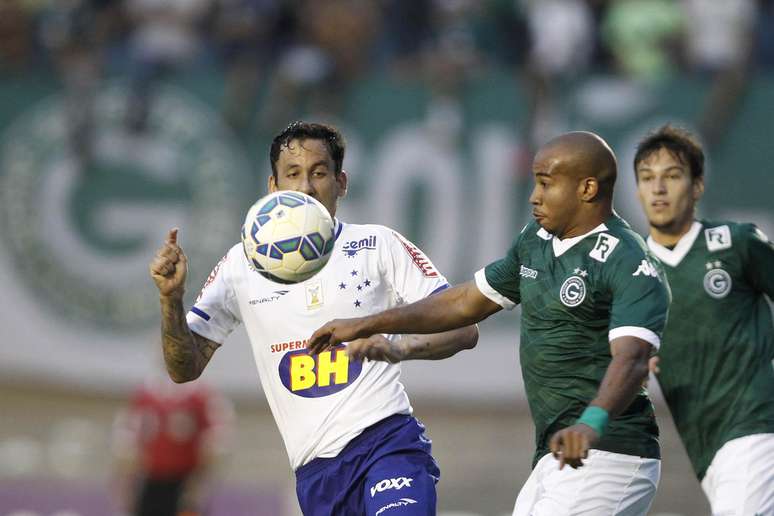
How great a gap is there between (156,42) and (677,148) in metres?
9.77

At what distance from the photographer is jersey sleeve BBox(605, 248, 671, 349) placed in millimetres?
4934

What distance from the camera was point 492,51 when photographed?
15617mm

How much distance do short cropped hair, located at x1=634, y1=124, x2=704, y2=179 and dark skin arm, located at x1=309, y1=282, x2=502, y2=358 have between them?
5.24 feet

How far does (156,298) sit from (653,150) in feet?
30.5

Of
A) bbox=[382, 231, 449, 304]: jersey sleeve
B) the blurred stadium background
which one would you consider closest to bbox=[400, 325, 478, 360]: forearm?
bbox=[382, 231, 449, 304]: jersey sleeve

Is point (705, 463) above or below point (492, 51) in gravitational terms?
below

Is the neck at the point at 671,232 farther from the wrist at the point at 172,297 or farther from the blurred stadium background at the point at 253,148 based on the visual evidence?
the blurred stadium background at the point at 253,148

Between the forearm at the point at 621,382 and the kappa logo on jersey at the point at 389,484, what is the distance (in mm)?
1272

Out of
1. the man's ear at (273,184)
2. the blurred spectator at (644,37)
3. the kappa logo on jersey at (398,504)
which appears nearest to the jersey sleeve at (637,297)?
the kappa logo on jersey at (398,504)

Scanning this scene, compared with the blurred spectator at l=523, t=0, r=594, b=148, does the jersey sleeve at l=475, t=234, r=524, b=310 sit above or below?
below

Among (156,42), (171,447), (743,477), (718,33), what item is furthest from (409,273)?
(718,33)

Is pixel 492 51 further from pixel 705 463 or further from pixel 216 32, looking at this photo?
pixel 705 463

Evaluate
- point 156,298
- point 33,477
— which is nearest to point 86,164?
point 156,298

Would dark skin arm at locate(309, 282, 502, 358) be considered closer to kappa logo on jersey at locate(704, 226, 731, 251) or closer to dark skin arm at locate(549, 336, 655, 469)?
dark skin arm at locate(549, 336, 655, 469)
